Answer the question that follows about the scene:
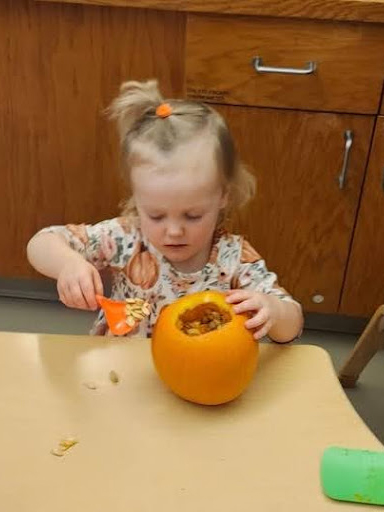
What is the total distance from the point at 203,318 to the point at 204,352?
0.06 meters

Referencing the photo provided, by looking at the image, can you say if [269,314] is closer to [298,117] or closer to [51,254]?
[51,254]

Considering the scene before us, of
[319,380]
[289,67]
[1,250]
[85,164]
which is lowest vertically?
[1,250]

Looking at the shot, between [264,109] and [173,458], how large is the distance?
0.97 meters

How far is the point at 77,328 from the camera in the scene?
187 cm

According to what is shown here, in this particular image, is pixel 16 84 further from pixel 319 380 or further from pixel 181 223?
pixel 319 380

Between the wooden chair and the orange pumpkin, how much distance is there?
2.64 ft

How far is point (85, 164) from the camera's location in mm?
1665

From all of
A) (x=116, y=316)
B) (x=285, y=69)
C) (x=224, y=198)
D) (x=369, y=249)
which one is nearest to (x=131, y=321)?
(x=116, y=316)

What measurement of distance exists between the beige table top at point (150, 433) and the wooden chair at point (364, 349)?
27.1 inches

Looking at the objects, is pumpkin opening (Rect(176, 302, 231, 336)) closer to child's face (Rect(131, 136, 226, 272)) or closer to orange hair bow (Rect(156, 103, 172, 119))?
child's face (Rect(131, 136, 226, 272))

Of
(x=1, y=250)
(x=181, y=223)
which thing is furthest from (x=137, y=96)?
(x=1, y=250)

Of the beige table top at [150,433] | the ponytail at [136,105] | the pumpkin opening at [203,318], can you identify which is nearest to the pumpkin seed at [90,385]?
the beige table top at [150,433]

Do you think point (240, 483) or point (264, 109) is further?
point (264, 109)

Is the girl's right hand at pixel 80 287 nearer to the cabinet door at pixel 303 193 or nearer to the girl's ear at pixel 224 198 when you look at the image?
the girl's ear at pixel 224 198
